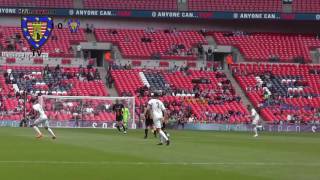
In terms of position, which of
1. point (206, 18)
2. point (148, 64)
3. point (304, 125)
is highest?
point (206, 18)

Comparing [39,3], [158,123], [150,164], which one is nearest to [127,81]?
[39,3]

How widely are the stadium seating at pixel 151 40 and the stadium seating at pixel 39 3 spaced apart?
14.0 ft

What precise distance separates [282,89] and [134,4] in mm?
18289

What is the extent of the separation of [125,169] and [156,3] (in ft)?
207

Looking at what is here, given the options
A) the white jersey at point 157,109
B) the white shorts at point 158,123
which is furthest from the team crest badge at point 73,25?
the white shorts at point 158,123

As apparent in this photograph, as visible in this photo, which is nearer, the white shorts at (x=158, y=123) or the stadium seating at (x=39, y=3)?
the white shorts at (x=158, y=123)

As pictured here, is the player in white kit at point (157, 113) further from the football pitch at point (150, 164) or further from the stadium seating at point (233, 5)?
the stadium seating at point (233, 5)

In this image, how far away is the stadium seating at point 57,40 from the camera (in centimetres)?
7419

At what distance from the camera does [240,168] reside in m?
19.2

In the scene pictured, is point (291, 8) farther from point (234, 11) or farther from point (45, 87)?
point (45, 87)

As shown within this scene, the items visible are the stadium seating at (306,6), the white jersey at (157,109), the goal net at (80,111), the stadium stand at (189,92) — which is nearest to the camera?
the white jersey at (157,109)

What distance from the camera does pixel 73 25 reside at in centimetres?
7962

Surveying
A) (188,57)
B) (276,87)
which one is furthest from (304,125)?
(188,57)

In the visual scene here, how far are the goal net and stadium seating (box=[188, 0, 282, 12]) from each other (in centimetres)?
2253
